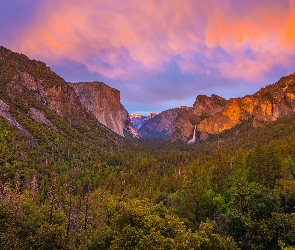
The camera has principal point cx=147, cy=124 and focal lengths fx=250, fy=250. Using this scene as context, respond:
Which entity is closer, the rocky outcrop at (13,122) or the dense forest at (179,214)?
the dense forest at (179,214)

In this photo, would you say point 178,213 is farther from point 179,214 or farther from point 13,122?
point 13,122

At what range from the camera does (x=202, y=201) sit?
5831 centimetres

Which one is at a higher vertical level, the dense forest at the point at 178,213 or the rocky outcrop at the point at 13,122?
the rocky outcrop at the point at 13,122

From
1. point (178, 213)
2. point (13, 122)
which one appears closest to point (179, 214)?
point (178, 213)

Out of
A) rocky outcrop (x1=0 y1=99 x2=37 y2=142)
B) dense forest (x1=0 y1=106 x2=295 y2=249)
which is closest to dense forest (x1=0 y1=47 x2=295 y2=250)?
dense forest (x1=0 y1=106 x2=295 y2=249)

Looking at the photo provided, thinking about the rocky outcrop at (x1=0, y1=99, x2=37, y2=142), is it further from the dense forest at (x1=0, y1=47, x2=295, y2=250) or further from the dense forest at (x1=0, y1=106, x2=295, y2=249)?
the dense forest at (x1=0, y1=106, x2=295, y2=249)

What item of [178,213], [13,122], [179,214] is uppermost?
[13,122]

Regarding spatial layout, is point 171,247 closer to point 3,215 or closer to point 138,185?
point 3,215

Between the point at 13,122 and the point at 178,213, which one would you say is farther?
the point at 13,122

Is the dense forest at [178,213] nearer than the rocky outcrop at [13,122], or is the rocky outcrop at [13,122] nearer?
the dense forest at [178,213]

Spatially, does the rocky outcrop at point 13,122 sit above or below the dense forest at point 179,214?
above

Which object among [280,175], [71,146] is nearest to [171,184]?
[280,175]

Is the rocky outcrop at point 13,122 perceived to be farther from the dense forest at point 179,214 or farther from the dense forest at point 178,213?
the dense forest at point 179,214

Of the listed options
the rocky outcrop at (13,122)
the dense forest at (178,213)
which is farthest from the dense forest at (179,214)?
the rocky outcrop at (13,122)
